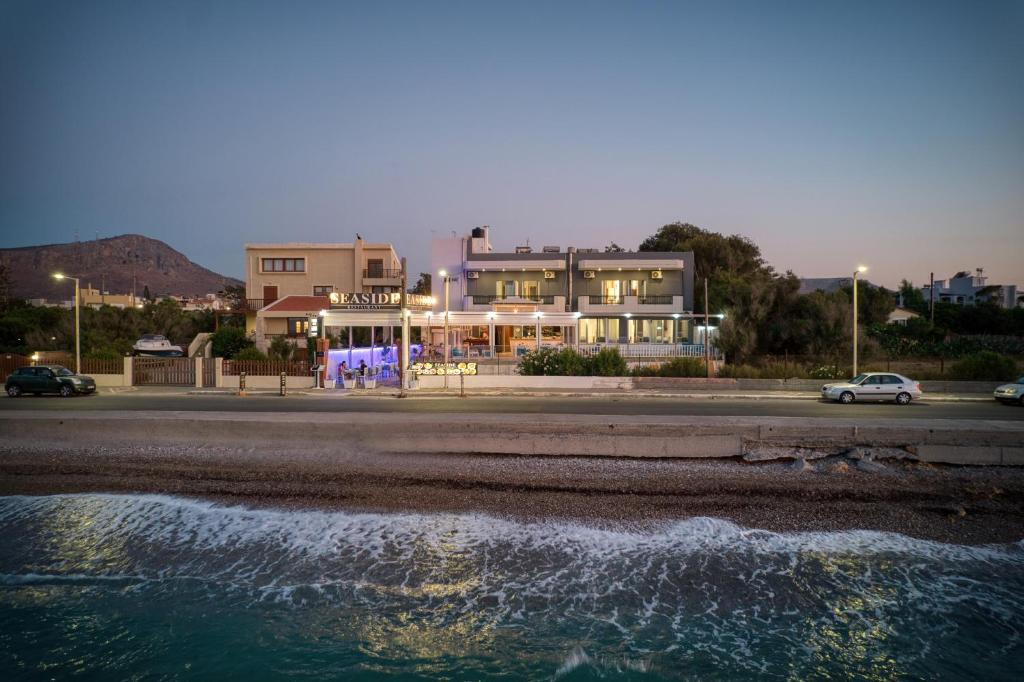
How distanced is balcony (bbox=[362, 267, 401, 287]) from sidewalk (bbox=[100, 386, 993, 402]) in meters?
24.2

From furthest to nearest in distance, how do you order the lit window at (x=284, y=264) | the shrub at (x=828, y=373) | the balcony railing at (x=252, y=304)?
the lit window at (x=284, y=264)
the balcony railing at (x=252, y=304)
the shrub at (x=828, y=373)

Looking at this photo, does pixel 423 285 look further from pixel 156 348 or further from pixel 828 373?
pixel 828 373

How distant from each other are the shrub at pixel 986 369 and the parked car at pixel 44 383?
40140 mm

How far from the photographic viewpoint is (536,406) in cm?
2134

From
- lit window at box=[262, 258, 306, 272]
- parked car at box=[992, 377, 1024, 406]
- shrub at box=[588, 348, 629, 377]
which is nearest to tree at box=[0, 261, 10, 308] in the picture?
lit window at box=[262, 258, 306, 272]

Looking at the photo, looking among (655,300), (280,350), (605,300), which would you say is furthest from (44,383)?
(655,300)

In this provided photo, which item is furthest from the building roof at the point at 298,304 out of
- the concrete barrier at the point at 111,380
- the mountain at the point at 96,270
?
the mountain at the point at 96,270

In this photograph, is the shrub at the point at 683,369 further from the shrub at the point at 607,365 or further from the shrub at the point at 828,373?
the shrub at the point at 828,373

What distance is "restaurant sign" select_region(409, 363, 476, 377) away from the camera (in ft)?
92.5

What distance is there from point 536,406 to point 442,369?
8.24 m

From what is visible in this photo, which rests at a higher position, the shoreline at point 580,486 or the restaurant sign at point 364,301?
the restaurant sign at point 364,301

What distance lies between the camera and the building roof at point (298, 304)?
4369 cm

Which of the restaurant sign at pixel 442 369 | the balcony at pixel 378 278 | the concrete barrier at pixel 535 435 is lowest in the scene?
the concrete barrier at pixel 535 435

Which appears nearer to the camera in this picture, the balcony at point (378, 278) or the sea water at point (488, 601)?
the sea water at point (488, 601)
